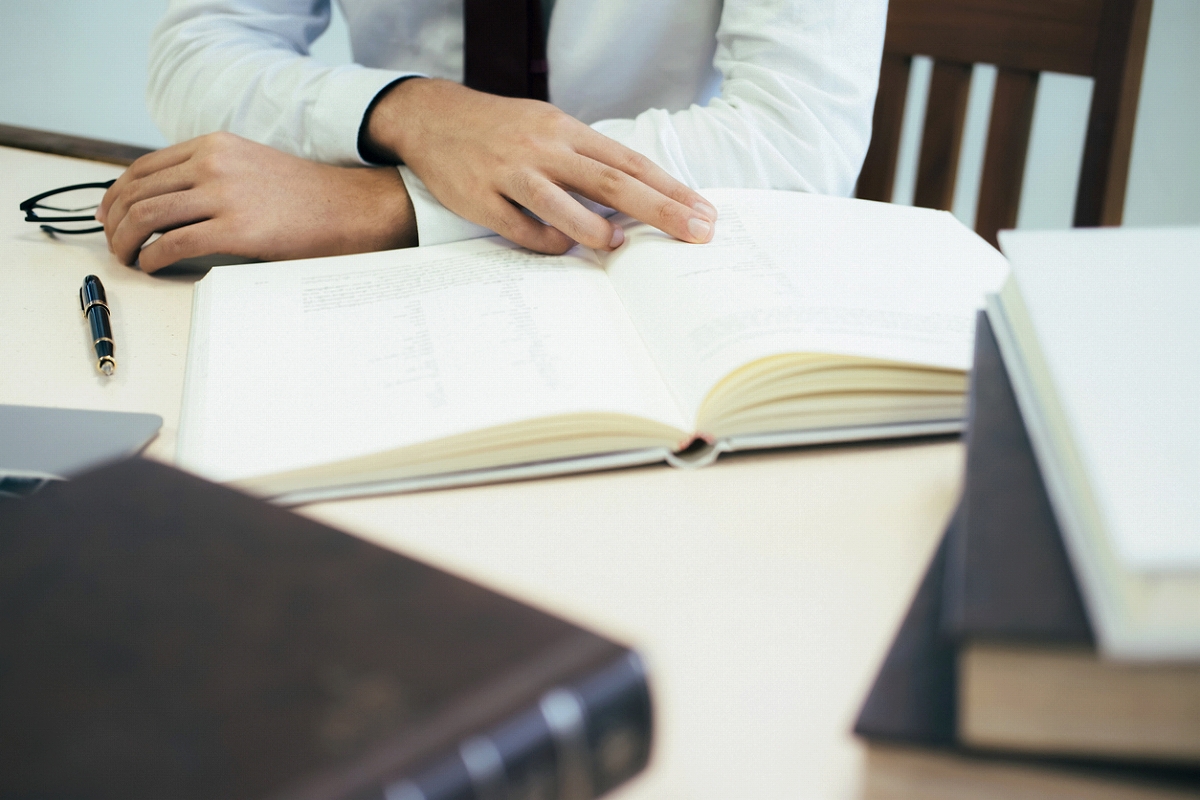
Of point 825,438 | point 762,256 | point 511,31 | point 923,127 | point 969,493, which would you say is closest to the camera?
point 969,493

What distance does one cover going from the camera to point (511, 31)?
3.05 ft

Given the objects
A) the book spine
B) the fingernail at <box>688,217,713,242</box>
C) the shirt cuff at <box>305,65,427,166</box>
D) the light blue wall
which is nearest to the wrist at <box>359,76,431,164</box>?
the shirt cuff at <box>305,65,427,166</box>

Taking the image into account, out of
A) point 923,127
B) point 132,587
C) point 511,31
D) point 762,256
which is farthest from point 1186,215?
point 132,587

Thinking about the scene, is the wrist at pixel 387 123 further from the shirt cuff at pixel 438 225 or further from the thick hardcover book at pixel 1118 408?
the thick hardcover book at pixel 1118 408

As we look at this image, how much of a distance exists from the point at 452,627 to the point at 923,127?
1019 mm

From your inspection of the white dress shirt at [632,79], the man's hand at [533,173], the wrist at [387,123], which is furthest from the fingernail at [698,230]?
the wrist at [387,123]

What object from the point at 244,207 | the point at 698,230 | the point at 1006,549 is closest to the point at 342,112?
the point at 244,207

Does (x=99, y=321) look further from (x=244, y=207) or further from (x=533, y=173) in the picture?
(x=533, y=173)

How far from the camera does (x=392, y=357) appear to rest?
484 millimetres

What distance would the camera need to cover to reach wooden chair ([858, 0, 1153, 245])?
0.90 m

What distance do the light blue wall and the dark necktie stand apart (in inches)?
28.0

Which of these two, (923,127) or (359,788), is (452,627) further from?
(923,127)

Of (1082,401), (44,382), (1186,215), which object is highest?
(1082,401)

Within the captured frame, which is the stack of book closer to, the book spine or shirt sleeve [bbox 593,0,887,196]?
the book spine
